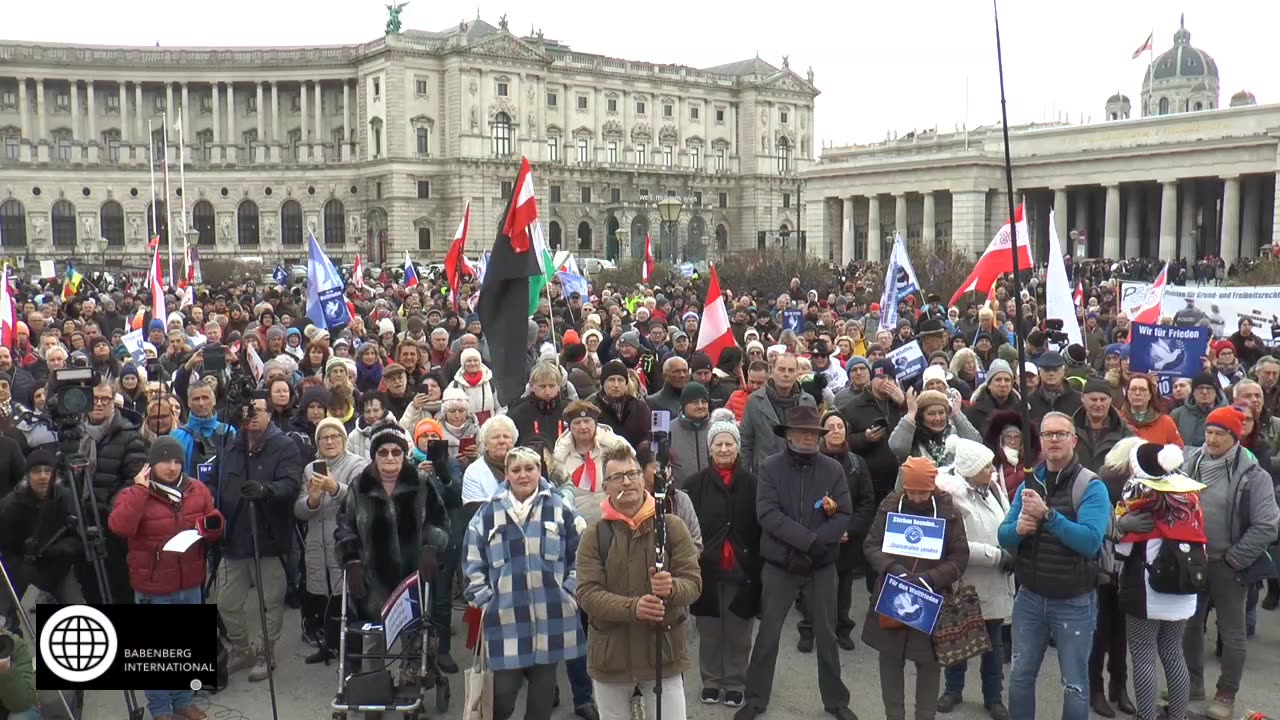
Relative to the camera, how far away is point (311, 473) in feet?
24.9

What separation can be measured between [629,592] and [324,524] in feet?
9.58

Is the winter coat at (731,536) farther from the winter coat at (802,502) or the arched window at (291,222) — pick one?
the arched window at (291,222)

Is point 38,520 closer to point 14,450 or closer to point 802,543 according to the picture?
point 14,450

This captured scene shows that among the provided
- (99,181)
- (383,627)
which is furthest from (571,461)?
(99,181)

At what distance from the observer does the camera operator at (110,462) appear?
779cm

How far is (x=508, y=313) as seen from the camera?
923cm

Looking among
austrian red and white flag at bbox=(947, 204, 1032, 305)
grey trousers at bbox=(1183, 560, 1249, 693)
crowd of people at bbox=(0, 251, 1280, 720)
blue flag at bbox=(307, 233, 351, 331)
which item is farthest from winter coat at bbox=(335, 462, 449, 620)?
austrian red and white flag at bbox=(947, 204, 1032, 305)

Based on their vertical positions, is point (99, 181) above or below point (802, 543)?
above

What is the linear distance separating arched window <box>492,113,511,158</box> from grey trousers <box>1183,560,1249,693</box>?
3058 inches

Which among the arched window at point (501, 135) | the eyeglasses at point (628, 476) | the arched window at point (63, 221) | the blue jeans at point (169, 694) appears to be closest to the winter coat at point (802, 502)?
the eyeglasses at point (628, 476)

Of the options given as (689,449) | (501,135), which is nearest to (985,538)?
(689,449)

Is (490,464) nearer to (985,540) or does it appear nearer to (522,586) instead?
(522,586)

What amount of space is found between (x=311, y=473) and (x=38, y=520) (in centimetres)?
176

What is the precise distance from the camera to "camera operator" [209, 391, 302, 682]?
7.90 m
